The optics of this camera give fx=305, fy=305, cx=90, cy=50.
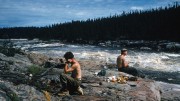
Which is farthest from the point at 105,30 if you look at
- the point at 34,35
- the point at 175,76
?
the point at 175,76

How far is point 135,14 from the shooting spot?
104 metres

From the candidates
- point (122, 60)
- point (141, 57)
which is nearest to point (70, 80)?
point (122, 60)

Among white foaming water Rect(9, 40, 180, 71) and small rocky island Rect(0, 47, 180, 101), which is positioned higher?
small rocky island Rect(0, 47, 180, 101)

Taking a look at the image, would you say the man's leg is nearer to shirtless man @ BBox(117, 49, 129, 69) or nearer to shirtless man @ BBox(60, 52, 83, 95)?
shirtless man @ BBox(60, 52, 83, 95)

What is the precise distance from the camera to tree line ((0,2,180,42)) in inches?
3275

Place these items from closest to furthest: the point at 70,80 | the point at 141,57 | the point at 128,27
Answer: the point at 70,80 < the point at 141,57 < the point at 128,27

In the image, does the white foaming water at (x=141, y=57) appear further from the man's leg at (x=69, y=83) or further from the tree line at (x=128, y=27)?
the tree line at (x=128, y=27)

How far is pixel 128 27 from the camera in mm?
100188

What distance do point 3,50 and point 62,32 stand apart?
4858 inches

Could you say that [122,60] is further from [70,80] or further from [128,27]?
[128,27]

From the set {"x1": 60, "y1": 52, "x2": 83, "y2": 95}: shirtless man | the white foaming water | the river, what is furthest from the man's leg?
the white foaming water

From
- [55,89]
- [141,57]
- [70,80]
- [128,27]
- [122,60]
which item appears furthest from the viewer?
[128,27]

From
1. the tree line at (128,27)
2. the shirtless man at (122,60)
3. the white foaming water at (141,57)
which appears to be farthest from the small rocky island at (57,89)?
the tree line at (128,27)

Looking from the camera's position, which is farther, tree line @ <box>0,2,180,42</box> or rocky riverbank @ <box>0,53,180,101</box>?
tree line @ <box>0,2,180,42</box>
